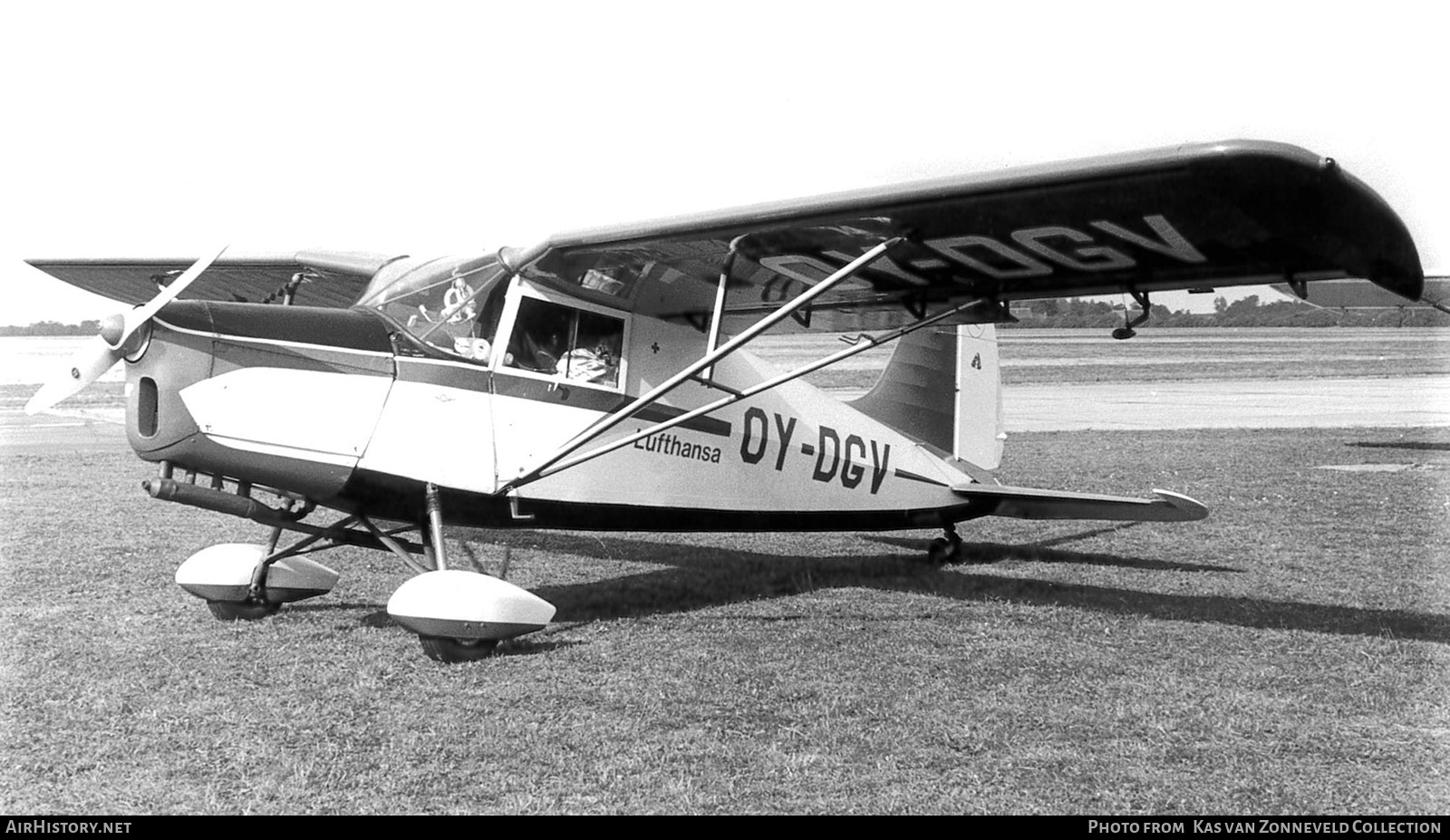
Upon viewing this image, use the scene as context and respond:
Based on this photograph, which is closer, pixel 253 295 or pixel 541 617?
pixel 541 617

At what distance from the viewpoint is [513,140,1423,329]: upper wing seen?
4238 millimetres

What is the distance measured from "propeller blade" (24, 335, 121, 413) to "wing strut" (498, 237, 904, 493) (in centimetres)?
196

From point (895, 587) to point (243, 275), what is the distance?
5402mm

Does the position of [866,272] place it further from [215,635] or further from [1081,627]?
[215,635]

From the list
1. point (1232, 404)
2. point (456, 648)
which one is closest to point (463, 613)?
point (456, 648)

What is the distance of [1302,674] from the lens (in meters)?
5.39

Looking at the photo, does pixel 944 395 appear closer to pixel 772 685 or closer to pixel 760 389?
pixel 760 389

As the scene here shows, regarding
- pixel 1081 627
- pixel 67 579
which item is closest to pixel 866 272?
pixel 1081 627

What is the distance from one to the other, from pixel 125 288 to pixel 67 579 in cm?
337

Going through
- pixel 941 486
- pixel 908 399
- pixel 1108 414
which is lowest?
pixel 1108 414

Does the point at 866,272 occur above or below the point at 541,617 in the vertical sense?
above

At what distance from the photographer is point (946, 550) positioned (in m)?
8.41

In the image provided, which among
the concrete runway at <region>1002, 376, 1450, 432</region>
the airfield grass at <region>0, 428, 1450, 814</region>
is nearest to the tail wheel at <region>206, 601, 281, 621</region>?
the airfield grass at <region>0, 428, 1450, 814</region>

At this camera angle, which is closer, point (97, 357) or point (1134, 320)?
point (97, 357)
